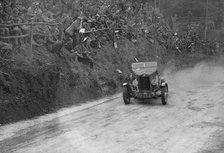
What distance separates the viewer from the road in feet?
25.4

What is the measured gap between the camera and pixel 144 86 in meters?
13.0

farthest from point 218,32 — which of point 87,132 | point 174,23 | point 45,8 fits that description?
point 87,132

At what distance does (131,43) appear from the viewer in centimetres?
2242

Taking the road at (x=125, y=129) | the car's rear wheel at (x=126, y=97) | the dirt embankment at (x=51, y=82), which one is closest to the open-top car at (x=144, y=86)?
the car's rear wheel at (x=126, y=97)

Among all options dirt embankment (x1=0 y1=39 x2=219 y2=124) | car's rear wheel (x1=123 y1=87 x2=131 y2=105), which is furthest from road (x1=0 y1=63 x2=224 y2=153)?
dirt embankment (x1=0 y1=39 x2=219 y2=124)

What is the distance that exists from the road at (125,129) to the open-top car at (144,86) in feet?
1.13

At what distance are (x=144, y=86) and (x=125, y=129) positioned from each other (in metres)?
4.12

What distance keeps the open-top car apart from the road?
1.13 ft

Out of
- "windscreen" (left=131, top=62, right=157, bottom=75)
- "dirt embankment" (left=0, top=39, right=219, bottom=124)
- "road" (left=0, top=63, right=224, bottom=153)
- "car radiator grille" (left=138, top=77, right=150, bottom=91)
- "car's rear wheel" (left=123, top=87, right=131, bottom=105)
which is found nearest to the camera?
"road" (left=0, top=63, right=224, bottom=153)

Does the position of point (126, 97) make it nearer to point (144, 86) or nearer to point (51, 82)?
point (144, 86)

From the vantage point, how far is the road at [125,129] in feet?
25.4

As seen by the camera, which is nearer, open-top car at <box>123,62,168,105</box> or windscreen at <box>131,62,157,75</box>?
open-top car at <box>123,62,168,105</box>

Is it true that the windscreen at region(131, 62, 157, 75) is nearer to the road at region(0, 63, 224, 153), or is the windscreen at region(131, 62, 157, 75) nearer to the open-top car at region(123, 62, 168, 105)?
the open-top car at region(123, 62, 168, 105)

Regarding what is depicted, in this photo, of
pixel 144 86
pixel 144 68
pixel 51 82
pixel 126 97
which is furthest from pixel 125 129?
pixel 144 68
